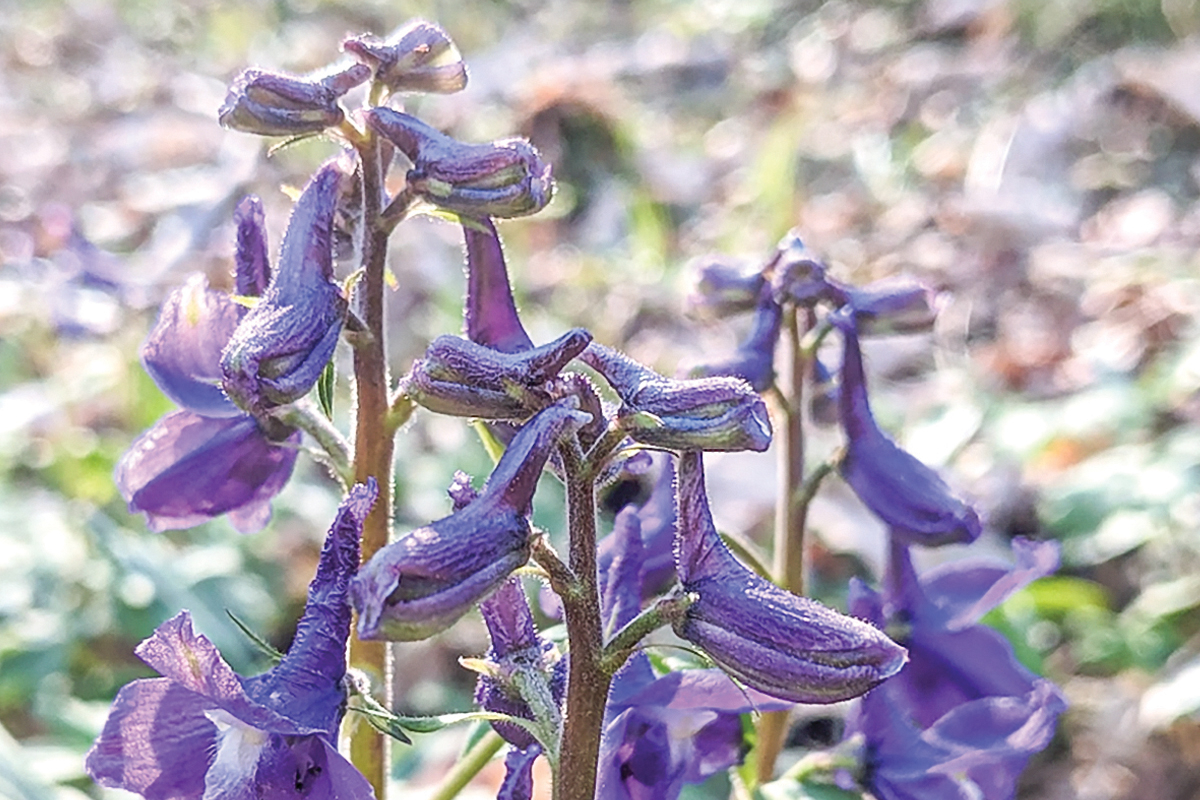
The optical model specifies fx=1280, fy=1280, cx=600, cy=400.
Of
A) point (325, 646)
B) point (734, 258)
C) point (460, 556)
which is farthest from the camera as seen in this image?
point (734, 258)

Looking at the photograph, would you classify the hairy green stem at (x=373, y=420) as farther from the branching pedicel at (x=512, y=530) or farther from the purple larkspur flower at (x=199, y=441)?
the purple larkspur flower at (x=199, y=441)

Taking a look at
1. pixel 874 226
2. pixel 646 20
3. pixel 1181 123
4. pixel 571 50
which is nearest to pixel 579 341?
pixel 874 226

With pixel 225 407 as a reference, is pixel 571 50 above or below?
above

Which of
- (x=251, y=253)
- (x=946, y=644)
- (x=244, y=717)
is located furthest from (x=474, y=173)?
(x=946, y=644)

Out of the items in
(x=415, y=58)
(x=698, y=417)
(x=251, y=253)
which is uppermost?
(x=415, y=58)

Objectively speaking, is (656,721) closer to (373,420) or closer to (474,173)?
(373,420)

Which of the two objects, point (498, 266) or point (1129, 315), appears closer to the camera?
point (498, 266)

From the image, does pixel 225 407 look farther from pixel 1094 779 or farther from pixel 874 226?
pixel 874 226

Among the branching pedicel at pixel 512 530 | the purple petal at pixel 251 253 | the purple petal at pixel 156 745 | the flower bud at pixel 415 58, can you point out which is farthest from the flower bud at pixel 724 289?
the purple petal at pixel 156 745
